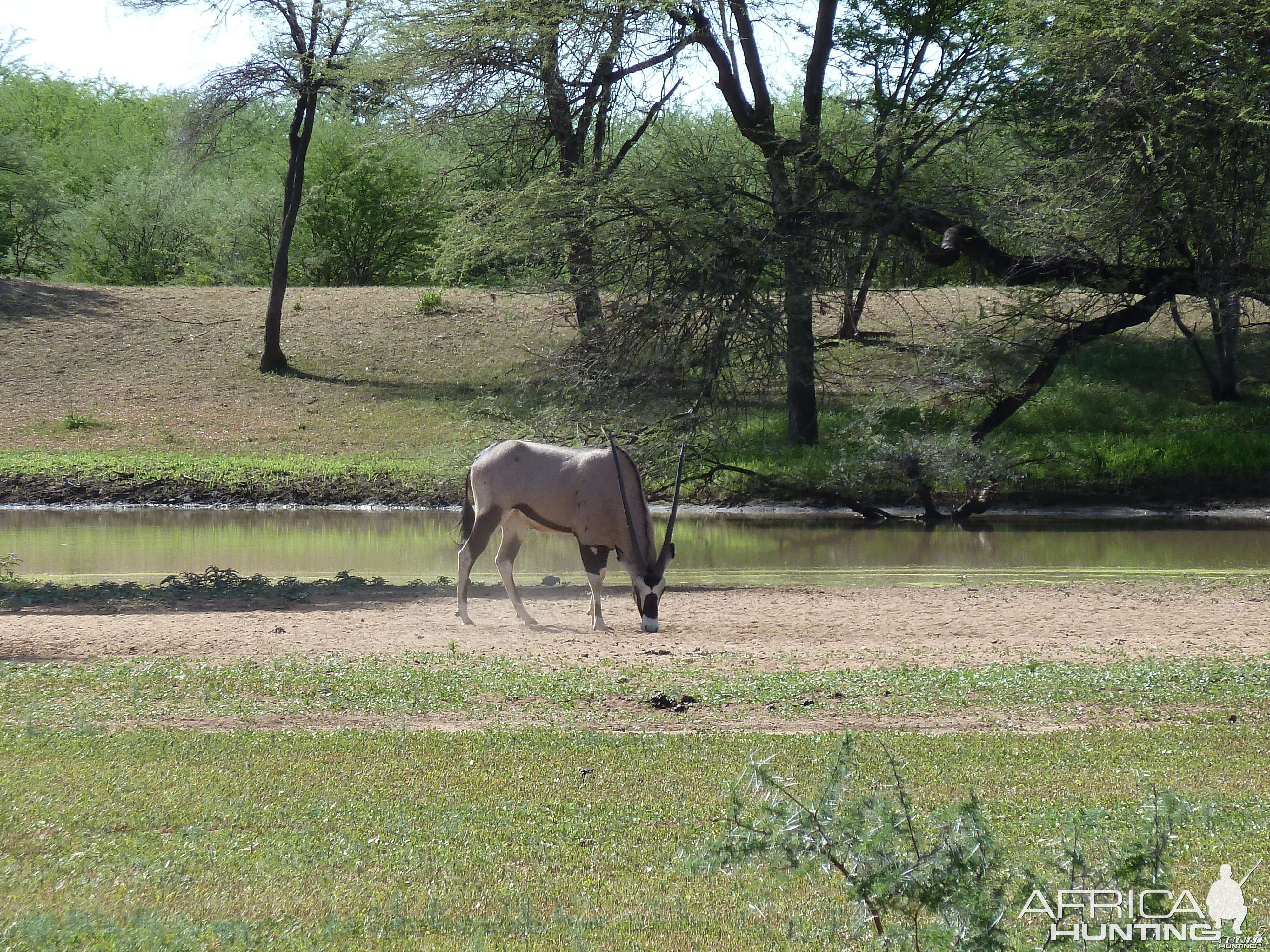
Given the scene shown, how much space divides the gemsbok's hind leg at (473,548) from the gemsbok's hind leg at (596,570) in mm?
1047

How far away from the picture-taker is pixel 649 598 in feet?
43.4

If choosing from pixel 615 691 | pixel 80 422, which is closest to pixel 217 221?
pixel 80 422

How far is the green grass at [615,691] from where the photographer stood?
8.48 m

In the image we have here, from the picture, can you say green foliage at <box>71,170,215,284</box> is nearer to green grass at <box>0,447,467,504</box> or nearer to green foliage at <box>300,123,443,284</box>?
green foliage at <box>300,123,443,284</box>

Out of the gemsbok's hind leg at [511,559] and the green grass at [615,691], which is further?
the gemsbok's hind leg at [511,559]

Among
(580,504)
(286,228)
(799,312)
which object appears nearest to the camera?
(580,504)

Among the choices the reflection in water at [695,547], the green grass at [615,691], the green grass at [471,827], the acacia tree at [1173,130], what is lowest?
the reflection in water at [695,547]

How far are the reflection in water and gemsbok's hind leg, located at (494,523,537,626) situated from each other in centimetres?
125

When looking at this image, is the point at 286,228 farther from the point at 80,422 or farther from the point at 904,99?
the point at 904,99

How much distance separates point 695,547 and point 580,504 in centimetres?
807

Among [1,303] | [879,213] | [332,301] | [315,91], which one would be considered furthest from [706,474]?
[1,303]

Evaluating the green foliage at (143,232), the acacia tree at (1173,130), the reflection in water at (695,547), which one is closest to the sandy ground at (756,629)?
the reflection in water at (695,547)

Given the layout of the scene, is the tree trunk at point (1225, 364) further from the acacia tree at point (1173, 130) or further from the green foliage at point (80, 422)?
the green foliage at point (80, 422)

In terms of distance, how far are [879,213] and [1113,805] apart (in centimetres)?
1564
